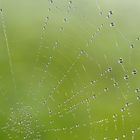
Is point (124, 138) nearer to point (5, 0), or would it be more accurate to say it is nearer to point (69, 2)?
point (69, 2)

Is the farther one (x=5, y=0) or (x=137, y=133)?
(x=5, y=0)

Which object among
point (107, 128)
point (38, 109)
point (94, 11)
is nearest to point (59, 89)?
point (38, 109)

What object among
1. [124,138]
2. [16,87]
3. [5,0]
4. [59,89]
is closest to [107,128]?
[124,138]

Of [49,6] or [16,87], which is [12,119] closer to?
[16,87]

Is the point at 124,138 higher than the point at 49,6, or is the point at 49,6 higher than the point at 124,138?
the point at 49,6

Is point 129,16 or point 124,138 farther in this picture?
point 129,16

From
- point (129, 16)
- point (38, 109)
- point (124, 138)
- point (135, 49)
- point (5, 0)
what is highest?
point (5, 0)
